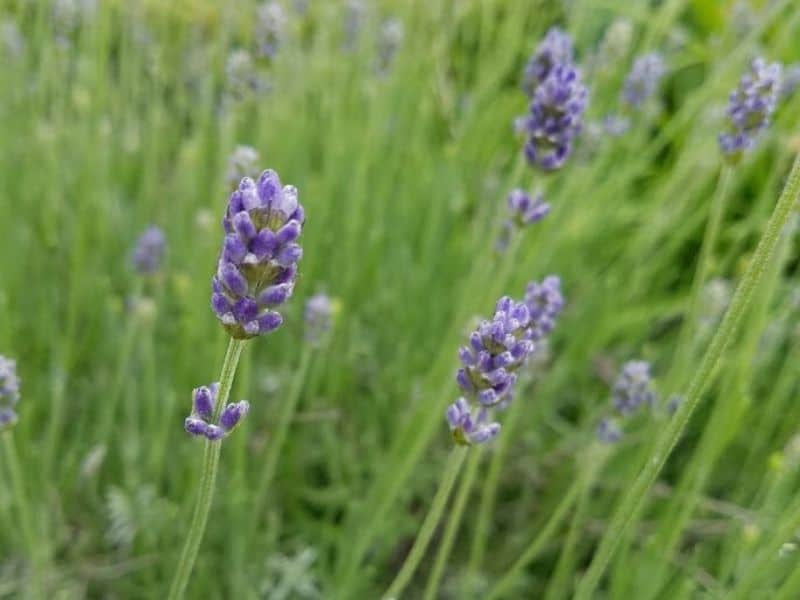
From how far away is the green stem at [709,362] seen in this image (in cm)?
100

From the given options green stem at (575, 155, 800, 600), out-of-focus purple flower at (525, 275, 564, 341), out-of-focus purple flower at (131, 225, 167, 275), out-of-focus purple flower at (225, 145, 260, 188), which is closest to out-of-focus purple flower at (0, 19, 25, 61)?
out-of-focus purple flower at (131, 225, 167, 275)

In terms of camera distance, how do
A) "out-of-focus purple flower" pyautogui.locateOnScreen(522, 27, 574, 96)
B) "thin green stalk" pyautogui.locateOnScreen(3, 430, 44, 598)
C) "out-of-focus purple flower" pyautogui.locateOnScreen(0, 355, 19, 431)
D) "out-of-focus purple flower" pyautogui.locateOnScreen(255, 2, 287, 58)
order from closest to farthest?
1. "out-of-focus purple flower" pyautogui.locateOnScreen(0, 355, 19, 431)
2. "thin green stalk" pyautogui.locateOnScreen(3, 430, 44, 598)
3. "out-of-focus purple flower" pyautogui.locateOnScreen(522, 27, 574, 96)
4. "out-of-focus purple flower" pyautogui.locateOnScreen(255, 2, 287, 58)

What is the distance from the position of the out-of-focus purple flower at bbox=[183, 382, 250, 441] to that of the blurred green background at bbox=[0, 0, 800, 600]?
629mm

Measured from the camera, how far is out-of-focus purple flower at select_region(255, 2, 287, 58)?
207 cm

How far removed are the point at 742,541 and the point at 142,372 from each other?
1.45 metres

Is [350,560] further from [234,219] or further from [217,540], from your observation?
[234,219]

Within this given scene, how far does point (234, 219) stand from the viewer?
0.93 meters

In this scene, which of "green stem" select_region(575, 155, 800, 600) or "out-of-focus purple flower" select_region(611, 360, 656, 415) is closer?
"green stem" select_region(575, 155, 800, 600)

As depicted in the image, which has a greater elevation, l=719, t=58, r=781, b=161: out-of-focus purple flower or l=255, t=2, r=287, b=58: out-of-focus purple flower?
l=255, t=2, r=287, b=58: out-of-focus purple flower

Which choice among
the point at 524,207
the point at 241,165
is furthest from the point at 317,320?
the point at 524,207

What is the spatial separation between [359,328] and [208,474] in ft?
5.01

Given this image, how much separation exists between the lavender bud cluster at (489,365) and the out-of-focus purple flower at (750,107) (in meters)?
0.69

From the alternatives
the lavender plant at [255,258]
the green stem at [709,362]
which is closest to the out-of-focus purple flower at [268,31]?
the lavender plant at [255,258]

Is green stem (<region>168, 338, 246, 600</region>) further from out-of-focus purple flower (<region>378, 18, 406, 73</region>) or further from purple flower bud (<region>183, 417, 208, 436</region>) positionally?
out-of-focus purple flower (<region>378, 18, 406, 73</region>)
